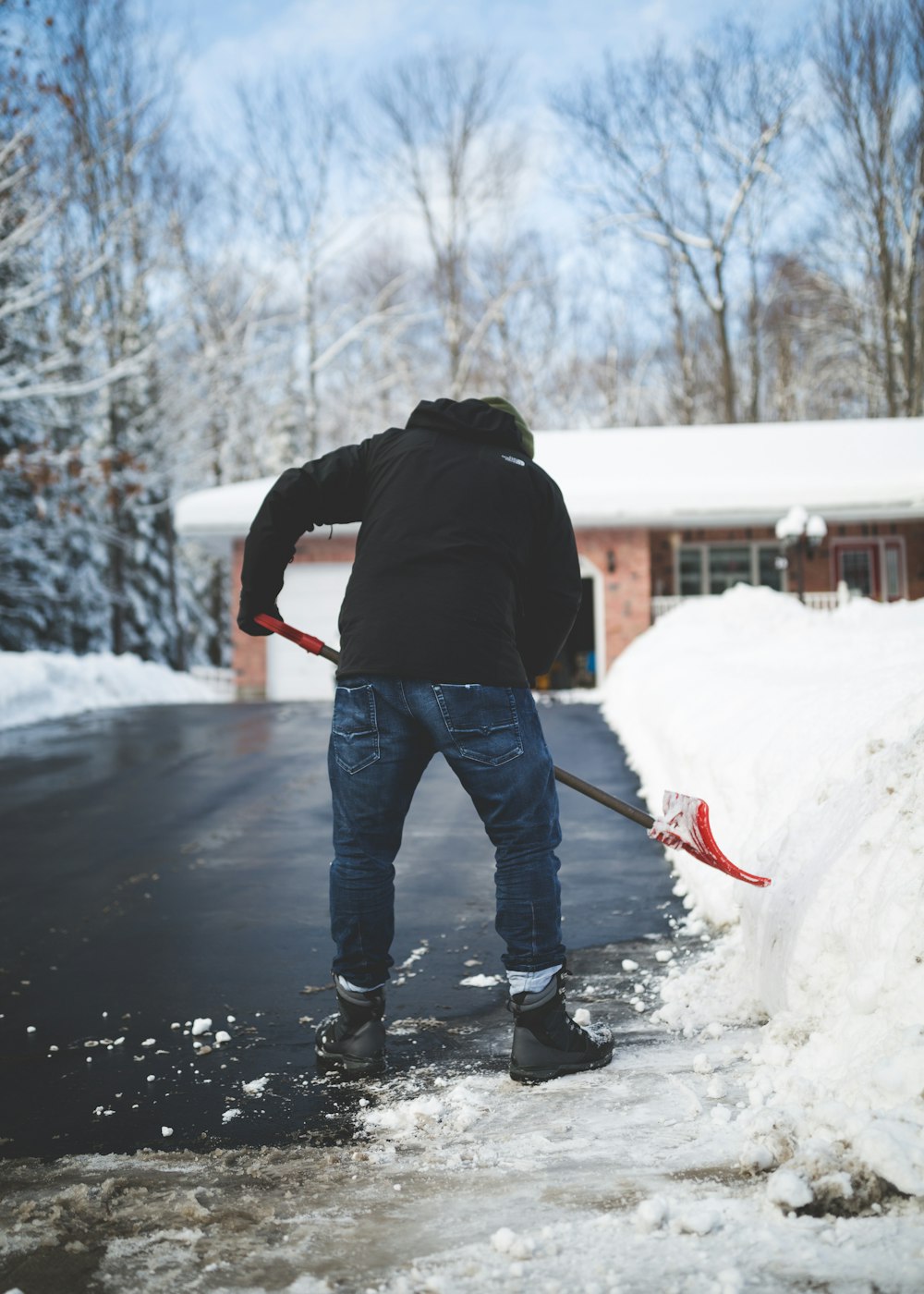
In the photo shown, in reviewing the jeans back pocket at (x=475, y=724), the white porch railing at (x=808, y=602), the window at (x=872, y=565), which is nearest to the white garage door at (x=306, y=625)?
the white porch railing at (x=808, y=602)

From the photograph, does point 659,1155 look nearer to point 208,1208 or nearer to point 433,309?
point 208,1208

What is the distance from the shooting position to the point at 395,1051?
2643 millimetres

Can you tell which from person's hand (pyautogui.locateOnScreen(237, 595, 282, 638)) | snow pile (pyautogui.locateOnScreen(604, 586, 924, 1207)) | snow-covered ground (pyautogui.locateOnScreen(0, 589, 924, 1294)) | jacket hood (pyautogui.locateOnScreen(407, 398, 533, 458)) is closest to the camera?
snow-covered ground (pyautogui.locateOnScreen(0, 589, 924, 1294))

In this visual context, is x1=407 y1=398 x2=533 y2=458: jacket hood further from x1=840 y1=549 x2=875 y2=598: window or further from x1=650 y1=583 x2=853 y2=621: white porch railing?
x1=840 y1=549 x2=875 y2=598: window

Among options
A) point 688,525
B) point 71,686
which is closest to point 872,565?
point 688,525

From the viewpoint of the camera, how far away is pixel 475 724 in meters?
2.46

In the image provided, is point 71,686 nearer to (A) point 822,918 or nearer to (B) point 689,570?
(B) point 689,570

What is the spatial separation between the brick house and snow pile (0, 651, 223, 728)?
1.73 meters

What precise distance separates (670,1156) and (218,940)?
216 centimetres

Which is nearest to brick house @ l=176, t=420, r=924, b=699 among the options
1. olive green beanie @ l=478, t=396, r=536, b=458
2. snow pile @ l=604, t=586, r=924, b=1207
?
snow pile @ l=604, t=586, r=924, b=1207

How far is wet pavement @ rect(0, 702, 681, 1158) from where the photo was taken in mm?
2389

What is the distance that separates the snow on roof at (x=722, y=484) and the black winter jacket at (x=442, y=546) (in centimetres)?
1359

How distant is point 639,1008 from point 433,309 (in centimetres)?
2628

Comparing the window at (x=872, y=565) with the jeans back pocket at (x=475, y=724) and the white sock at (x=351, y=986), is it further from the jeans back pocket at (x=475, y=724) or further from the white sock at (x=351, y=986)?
the white sock at (x=351, y=986)
